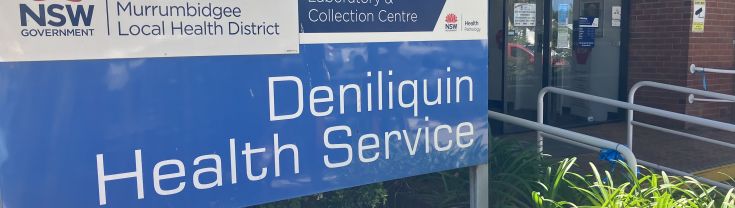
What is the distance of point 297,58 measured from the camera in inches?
105

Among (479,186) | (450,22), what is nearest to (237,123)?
(450,22)

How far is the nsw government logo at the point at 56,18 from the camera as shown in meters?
2.09

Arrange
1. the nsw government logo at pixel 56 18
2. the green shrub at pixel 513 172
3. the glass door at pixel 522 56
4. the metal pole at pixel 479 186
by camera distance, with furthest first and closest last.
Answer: the glass door at pixel 522 56
the green shrub at pixel 513 172
the metal pole at pixel 479 186
the nsw government logo at pixel 56 18

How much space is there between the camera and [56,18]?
2145 mm

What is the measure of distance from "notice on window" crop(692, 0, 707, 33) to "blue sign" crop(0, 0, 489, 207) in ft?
17.8

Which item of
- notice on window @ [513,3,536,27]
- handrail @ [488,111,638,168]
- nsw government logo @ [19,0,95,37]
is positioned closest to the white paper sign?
notice on window @ [513,3,536,27]

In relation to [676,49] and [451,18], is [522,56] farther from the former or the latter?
[451,18]

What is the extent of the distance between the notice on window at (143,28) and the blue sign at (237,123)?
0.04m

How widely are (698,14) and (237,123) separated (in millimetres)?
6758

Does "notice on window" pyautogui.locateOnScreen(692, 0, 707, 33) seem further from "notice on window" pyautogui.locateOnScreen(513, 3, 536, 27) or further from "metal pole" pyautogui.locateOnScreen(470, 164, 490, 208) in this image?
"metal pole" pyautogui.locateOnScreen(470, 164, 490, 208)

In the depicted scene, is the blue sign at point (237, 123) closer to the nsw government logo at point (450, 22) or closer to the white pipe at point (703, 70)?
the nsw government logo at point (450, 22)

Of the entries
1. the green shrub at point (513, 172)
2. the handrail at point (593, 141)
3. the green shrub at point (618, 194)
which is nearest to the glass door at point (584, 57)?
the green shrub at point (513, 172)

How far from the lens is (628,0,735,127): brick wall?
775 centimetres

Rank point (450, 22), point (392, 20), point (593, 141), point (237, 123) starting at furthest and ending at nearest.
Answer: point (593, 141), point (450, 22), point (392, 20), point (237, 123)
